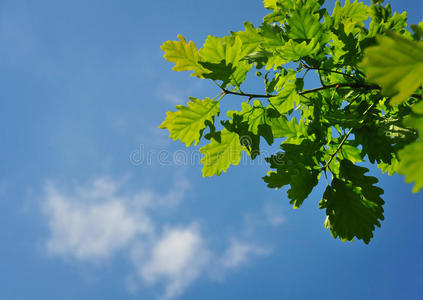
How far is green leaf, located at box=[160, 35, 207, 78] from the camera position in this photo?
2.26 metres

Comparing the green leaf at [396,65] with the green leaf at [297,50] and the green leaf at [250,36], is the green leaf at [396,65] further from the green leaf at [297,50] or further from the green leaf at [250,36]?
the green leaf at [250,36]

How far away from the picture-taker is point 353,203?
234 cm

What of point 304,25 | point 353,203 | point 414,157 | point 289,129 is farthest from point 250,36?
point 414,157

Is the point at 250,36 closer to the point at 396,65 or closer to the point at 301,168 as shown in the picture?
the point at 301,168

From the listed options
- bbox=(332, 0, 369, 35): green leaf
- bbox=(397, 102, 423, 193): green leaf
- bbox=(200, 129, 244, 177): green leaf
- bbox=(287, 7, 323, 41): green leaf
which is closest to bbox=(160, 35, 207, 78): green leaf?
bbox=(200, 129, 244, 177): green leaf

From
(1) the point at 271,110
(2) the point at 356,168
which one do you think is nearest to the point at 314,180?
(2) the point at 356,168

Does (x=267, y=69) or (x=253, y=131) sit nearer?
(x=253, y=131)

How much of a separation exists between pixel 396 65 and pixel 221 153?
153 cm

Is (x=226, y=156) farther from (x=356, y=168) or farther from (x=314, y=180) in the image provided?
(x=356, y=168)

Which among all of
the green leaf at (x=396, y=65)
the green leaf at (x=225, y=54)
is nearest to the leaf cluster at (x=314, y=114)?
the green leaf at (x=225, y=54)

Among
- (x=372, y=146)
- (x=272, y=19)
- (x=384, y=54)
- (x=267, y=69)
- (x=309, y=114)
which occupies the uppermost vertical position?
(x=272, y=19)

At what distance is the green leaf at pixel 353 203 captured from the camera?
7.70 feet

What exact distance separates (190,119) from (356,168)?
129cm

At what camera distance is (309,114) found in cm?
279
